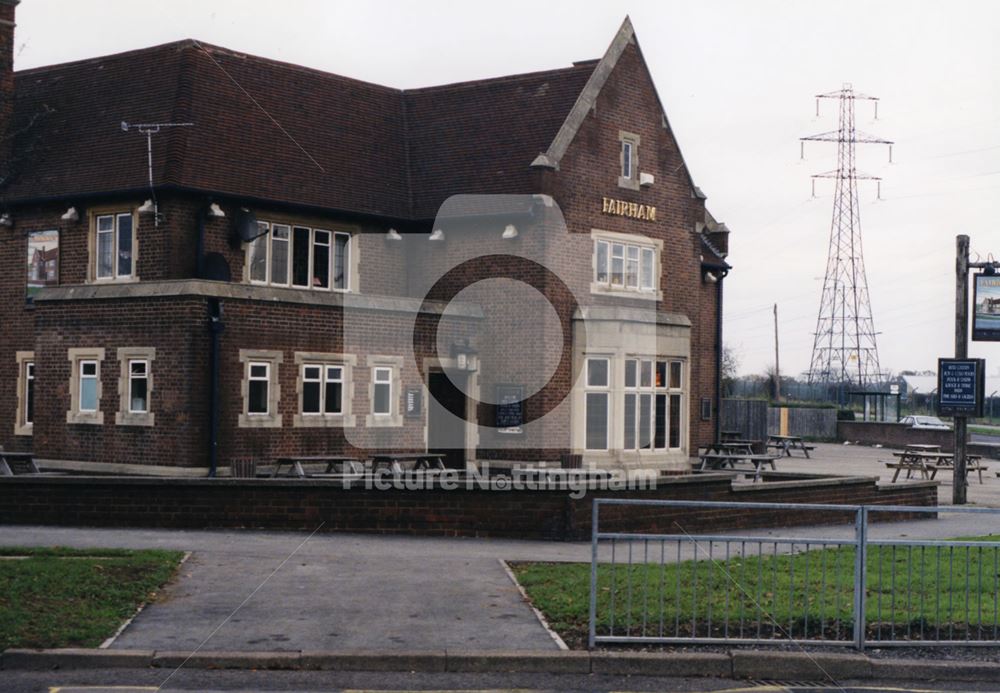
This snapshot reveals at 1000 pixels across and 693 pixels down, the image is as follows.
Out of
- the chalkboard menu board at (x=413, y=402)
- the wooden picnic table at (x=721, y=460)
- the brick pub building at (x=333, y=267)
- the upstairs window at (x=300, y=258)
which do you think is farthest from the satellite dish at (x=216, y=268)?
the wooden picnic table at (x=721, y=460)

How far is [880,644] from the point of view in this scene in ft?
34.3

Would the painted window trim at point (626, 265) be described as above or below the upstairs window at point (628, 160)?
below

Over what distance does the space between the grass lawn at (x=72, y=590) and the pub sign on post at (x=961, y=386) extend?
1736 centimetres

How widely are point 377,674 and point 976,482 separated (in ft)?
91.7

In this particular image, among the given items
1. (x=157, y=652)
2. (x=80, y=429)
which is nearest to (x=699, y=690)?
(x=157, y=652)

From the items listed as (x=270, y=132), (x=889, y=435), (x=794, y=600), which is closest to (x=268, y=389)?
(x=270, y=132)

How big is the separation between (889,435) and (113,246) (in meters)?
37.4

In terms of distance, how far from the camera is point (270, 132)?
28.9 m

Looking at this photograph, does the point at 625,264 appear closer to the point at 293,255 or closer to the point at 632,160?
the point at 632,160

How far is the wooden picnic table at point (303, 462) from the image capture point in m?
22.5

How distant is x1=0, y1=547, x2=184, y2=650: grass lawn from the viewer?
10117 millimetres

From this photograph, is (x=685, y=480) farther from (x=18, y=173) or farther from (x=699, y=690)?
(x=18, y=173)

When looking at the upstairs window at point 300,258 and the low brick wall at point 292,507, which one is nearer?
A: the low brick wall at point 292,507

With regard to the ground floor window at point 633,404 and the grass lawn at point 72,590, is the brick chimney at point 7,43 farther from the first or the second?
the grass lawn at point 72,590
